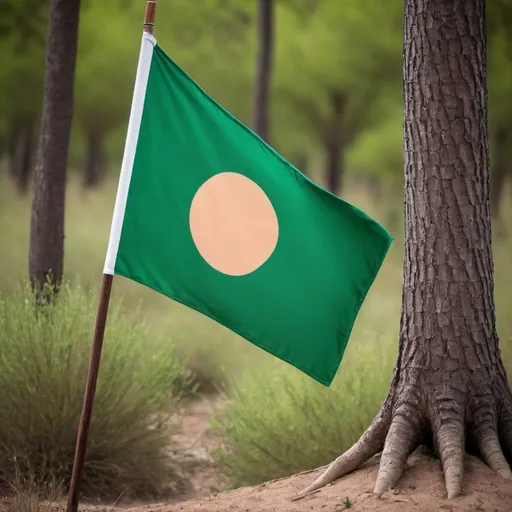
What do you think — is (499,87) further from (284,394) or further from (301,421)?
(301,421)

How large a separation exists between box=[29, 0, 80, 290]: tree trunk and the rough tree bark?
3.35 meters

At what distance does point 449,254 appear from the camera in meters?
4.18

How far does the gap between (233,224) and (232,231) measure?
38mm

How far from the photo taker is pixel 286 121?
2206 cm

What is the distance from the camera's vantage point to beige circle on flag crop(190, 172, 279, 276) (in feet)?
12.9

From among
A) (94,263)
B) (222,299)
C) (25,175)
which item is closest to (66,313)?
(222,299)

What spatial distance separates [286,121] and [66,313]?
17439 mm

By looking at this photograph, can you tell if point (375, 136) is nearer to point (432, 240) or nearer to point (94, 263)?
point (94, 263)

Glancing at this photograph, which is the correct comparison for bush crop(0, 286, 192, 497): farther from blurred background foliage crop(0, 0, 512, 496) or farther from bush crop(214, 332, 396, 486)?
bush crop(214, 332, 396, 486)

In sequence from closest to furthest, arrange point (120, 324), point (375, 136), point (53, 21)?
point (120, 324) < point (53, 21) < point (375, 136)

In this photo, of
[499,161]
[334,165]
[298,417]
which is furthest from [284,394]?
[334,165]

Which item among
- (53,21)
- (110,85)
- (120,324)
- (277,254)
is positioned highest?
(110,85)

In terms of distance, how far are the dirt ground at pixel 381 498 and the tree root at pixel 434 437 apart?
0.19ft

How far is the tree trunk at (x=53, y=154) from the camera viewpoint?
6508 millimetres
